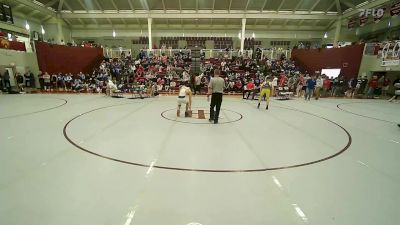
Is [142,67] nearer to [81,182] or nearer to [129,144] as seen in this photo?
[129,144]

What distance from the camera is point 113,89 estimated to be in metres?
13.1

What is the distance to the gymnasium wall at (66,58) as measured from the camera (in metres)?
17.9

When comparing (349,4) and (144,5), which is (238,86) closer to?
(144,5)

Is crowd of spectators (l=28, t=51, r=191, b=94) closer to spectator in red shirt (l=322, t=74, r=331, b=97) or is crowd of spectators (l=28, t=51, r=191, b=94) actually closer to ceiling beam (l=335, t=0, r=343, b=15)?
spectator in red shirt (l=322, t=74, r=331, b=97)

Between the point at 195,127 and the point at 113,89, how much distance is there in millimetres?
8489

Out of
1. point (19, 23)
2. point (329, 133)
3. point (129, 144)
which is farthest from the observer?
point (19, 23)

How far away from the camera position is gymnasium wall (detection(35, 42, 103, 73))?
58.7 ft

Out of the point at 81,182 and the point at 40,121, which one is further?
the point at 40,121

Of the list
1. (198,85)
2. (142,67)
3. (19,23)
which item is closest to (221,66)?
(198,85)

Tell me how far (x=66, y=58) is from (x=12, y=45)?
3502 mm

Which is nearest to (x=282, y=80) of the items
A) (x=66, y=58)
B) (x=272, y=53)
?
(x=272, y=53)

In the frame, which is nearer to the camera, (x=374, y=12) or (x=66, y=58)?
(x=374, y=12)

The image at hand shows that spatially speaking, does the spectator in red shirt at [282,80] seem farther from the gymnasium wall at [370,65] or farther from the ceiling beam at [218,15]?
the ceiling beam at [218,15]

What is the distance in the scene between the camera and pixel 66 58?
62.4 ft
